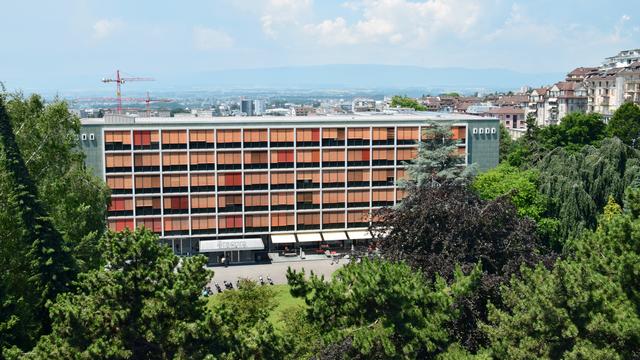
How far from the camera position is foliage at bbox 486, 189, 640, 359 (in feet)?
68.8

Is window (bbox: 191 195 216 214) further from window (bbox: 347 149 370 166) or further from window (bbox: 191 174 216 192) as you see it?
window (bbox: 347 149 370 166)

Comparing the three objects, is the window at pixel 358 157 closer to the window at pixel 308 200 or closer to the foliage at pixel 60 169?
the window at pixel 308 200

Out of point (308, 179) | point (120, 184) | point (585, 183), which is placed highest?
point (585, 183)

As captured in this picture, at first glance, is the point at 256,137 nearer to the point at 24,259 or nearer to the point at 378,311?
the point at 24,259

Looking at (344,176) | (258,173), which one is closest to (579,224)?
(344,176)

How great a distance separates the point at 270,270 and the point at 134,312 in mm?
39739

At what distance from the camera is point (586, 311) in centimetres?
2156

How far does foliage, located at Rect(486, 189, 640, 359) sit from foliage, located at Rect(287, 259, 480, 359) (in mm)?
2150

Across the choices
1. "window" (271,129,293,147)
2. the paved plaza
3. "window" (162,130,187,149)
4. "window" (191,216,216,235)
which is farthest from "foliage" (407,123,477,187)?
"window" (162,130,187,149)

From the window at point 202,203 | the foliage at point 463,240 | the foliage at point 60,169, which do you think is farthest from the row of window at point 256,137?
the foliage at point 463,240

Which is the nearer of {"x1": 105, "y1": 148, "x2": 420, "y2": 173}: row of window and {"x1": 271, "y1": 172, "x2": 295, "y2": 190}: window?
{"x1": 105, "y1": 148, "x2": 420, "y2": 173}: row of window

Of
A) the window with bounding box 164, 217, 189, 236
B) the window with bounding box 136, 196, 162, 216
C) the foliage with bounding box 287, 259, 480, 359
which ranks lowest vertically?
the window with bounding box 164, 217, 189, 236

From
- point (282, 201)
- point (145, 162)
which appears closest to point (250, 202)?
point (282, 201)

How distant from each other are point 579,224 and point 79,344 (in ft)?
135
